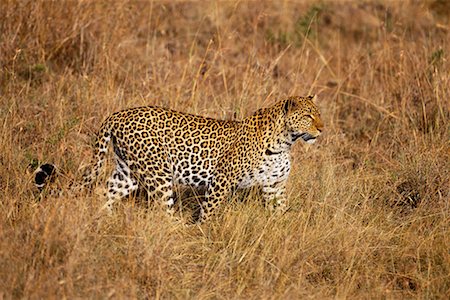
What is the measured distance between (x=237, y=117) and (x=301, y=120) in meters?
2.02

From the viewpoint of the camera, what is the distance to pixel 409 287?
6.81 m

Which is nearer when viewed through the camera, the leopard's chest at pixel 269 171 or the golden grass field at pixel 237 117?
the golden grass field at pixel 237 117

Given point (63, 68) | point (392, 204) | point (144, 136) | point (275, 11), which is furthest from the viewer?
point (275, 11)

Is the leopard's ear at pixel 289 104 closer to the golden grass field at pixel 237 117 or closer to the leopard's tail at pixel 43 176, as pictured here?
the golden grass field at pixel 237 117

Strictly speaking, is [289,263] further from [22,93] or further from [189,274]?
[22,93]

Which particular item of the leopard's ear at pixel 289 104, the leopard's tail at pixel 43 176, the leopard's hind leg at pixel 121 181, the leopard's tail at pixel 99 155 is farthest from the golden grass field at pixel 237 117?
the leopard's ear at pixel 289 104

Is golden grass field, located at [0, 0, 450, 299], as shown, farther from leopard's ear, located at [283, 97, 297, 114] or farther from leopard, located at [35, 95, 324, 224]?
leopard's ear, located at [283, 97, 297, 114]

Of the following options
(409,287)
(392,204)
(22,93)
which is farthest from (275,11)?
(409,287)

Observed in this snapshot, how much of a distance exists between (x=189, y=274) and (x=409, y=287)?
190 cm

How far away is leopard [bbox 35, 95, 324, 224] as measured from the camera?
7.69m

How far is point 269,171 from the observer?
25.4ft

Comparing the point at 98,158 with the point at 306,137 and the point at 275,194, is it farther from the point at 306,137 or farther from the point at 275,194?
the point at 306,137

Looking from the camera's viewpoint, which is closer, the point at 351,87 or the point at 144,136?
the point at 144,136

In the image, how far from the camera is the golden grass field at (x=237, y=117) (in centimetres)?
623
